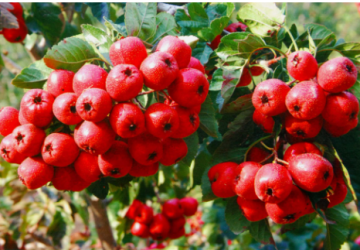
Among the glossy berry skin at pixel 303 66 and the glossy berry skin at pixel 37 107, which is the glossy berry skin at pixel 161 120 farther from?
the glossy berry skin at pixel 303 66

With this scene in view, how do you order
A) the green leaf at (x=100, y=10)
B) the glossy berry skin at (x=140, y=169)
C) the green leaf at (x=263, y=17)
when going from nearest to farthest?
the glossy berry skin at (x=140, y=169)
the green leaf at (x=263, y=17)
the green leaf at (x=100, y=10)

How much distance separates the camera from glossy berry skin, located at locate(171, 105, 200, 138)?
3.18 ft

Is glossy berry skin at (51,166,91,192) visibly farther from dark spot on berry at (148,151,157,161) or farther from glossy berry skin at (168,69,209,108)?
glossy berry skin at (168,69,209,108)

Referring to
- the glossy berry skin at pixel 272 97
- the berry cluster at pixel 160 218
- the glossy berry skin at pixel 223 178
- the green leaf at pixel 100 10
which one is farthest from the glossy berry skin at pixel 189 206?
the glossy berry skin at pixel 272 97

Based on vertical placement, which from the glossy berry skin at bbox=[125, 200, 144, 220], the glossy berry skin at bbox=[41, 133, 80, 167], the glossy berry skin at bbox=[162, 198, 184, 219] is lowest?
the glossy berry skin at bbox=[162, 198, 184, 219]

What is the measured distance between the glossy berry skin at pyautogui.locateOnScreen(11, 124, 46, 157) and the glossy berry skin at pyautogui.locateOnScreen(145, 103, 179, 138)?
0.35 meters

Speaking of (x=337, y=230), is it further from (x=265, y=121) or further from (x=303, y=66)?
(x=303, y=66)

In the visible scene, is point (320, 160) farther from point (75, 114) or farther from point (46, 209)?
point (46, 209)

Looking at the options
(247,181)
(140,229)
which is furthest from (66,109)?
(140,229)

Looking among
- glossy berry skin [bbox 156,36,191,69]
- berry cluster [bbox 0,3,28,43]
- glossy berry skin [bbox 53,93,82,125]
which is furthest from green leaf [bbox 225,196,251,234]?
berry cluster [bbox 0,3,28,43]

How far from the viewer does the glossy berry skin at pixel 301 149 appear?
1.03 metres

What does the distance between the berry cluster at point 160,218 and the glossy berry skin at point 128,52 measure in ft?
5.32

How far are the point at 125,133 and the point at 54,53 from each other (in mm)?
390

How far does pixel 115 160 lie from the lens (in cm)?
95
